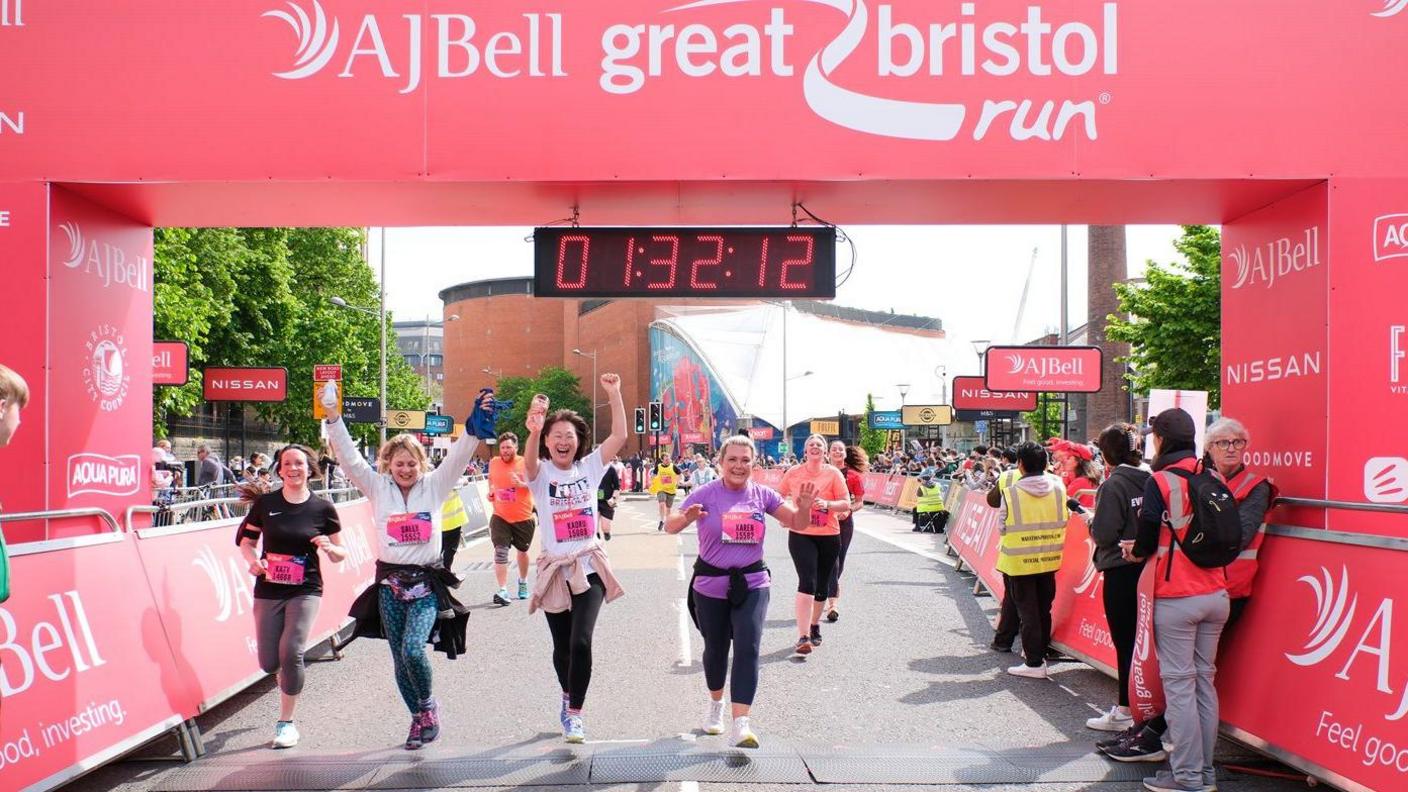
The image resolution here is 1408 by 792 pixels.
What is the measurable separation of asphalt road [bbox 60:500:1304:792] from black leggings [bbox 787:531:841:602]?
0.57m

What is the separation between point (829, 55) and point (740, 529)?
3.28m

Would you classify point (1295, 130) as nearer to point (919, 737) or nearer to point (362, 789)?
point (919, 737)

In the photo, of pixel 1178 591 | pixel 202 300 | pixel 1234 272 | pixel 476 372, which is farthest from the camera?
pixel 476 372

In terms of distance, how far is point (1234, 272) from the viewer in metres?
8.52

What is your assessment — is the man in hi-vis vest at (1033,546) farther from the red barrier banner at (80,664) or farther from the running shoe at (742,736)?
the red barrier banner at (80,664)

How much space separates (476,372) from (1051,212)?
123494 millimetres

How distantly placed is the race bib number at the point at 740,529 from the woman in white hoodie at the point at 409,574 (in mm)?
1555

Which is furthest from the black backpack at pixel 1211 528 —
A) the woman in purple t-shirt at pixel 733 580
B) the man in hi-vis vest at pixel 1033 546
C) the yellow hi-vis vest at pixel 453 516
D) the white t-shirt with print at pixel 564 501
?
the yellow hi-vis vest at pixel 453 516

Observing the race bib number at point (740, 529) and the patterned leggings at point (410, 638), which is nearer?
the patterned leggings at point (410, 638)

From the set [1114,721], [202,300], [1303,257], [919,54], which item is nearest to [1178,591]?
[1114,721]

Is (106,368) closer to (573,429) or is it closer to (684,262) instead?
(573,429)

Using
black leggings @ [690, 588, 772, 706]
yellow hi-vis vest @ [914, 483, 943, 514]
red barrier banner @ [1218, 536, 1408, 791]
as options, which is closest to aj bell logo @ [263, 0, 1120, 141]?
red barrier banner @ [1218, 536, 1408, 791]

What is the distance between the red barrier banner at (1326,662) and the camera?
17.2 ft

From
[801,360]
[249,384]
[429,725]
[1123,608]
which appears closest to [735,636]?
[429,725]
